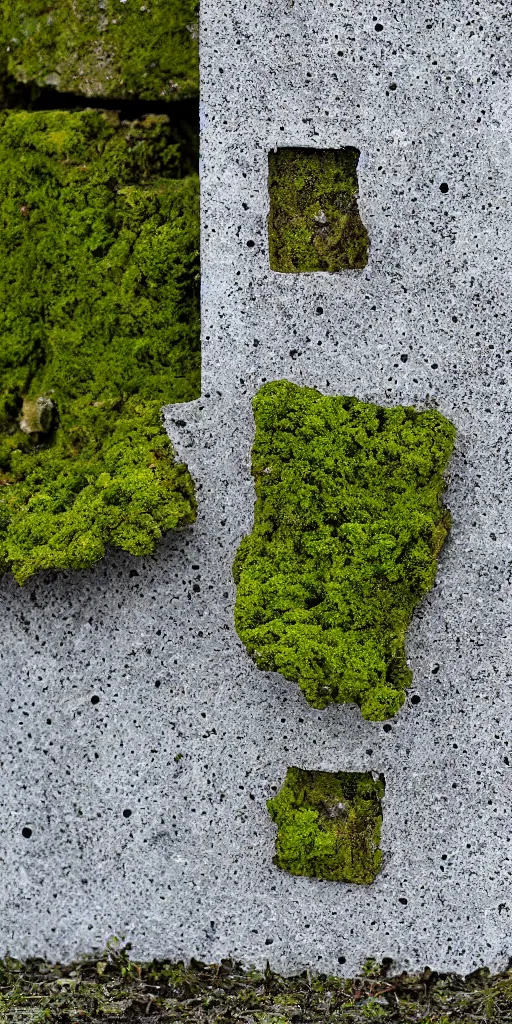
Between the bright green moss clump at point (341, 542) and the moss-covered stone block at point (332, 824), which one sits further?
the moss-covered stone block at point (332, 824)

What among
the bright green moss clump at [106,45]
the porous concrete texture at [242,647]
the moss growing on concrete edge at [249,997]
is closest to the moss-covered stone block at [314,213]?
A: the porous concrete texture at [242,647]

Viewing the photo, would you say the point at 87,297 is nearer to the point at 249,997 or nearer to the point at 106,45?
the point at 106,45

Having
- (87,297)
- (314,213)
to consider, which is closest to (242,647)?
(87,297)

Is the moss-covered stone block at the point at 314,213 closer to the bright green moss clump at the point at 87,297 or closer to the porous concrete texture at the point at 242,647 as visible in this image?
the porous concrete texture at the point at 242,647

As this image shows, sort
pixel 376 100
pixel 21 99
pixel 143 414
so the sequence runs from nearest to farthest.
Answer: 1. pixel 376 100
2. pixel 143 414
3. pixel 21 99

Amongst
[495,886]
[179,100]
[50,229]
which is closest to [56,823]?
[495,886]

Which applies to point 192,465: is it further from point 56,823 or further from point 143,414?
point 56,823

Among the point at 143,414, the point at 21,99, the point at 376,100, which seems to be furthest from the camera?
the point at 21,99
